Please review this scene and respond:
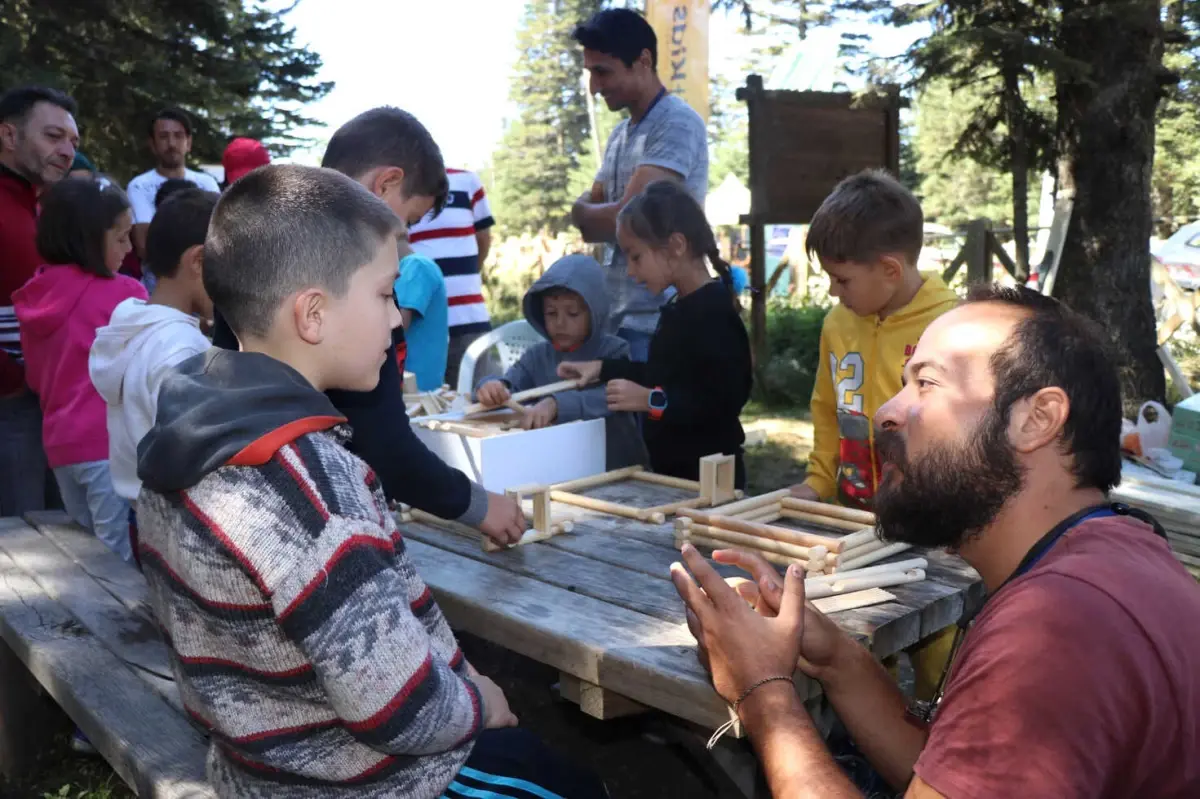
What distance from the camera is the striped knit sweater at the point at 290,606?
59.6 inches

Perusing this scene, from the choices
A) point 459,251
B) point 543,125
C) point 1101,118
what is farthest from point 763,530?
point 543,125

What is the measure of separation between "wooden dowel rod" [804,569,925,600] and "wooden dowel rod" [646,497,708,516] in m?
0.76

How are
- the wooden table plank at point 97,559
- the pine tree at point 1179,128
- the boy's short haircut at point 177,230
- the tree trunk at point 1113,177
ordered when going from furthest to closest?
the pine tree at point 1179,128, the tree trunk at point 1113,177, the boy's short haircut at point 177,230, the wooden table plank at point 97,559

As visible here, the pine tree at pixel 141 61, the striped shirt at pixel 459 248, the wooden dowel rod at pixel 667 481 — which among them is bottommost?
the wooden dowel rod at pixel 667 481

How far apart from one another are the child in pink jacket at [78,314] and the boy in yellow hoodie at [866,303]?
9.28 feet

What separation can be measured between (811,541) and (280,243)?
54.6 inches

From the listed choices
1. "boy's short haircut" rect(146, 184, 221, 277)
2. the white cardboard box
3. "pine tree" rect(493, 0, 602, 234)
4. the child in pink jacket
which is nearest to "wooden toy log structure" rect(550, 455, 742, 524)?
the white cardboard box

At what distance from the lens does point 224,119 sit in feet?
35.8

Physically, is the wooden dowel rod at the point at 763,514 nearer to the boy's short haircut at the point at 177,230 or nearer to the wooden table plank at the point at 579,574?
the wooden table plank at the point at 579,574

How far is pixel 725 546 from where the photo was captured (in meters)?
2.52

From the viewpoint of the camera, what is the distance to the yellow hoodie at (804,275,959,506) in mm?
3281

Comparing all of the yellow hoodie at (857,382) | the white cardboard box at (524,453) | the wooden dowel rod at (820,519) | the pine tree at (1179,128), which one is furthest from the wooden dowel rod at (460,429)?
the pine tree at (1179,128)

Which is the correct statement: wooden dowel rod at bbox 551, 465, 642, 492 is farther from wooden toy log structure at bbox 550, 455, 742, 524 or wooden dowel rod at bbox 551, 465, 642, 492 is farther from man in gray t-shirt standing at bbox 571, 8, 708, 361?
man in gray t-shirt standing at bbox 571, 8, 708, 361

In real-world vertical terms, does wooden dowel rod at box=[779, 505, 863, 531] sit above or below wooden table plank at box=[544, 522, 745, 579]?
above
